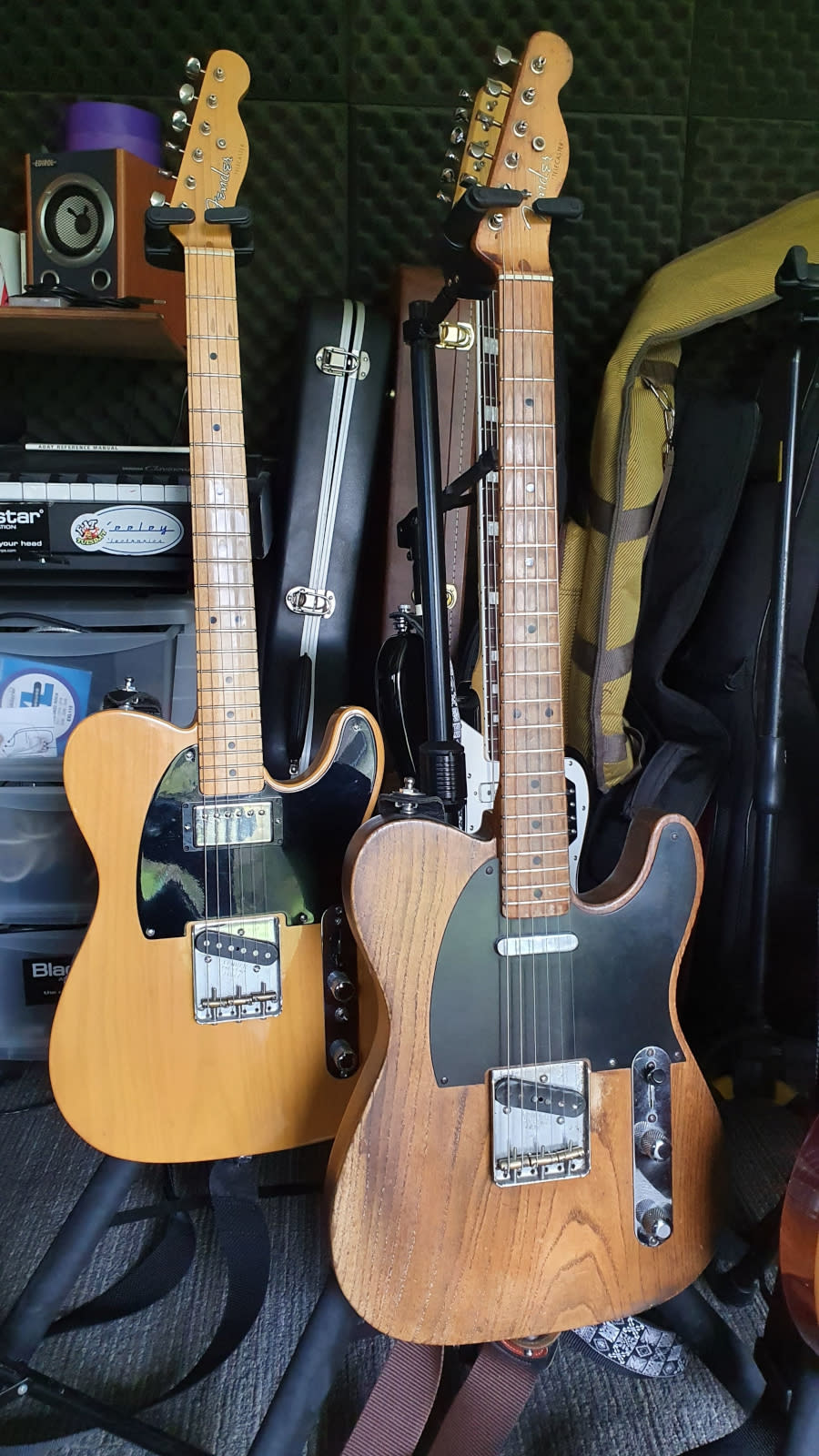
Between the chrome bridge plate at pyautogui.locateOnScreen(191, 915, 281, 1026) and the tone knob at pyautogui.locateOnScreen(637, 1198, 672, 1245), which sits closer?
the tone knob at pyautogui.locateOnScreen(637, 1198, 672, 1245)

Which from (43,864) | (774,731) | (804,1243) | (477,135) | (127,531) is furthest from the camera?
(43,864)

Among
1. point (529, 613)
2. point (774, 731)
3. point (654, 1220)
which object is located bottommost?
point (654, 1220)

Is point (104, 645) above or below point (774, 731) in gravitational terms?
above

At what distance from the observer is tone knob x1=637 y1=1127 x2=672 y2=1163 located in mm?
911

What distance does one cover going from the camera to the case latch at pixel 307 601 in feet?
4.83

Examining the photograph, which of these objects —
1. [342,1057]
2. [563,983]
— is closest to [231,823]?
[342,1057]

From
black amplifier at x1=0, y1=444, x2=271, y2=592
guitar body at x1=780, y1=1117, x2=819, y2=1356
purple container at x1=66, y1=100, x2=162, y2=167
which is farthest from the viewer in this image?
purple container at x1=66, y1=100, x2=162, y2=167

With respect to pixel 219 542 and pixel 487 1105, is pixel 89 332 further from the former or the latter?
pixel 487 1105

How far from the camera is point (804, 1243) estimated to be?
84 centimetres

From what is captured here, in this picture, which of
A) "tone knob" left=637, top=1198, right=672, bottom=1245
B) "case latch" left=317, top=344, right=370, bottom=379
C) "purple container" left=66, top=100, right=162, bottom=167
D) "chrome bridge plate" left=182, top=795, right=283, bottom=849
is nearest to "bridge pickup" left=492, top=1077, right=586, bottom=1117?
"tone knob" left=637, top=1198, right=672, bottom=1245

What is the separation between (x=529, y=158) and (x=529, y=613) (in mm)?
450

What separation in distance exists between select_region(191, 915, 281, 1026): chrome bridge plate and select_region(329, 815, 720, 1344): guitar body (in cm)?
24

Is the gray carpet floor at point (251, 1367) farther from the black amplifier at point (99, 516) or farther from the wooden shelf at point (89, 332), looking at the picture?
the wooden shelf at point (89, 332)

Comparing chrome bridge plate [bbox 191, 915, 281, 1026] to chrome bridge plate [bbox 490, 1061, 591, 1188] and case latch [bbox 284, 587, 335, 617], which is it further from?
case latch [bbox 284, 587, 335, 617]
